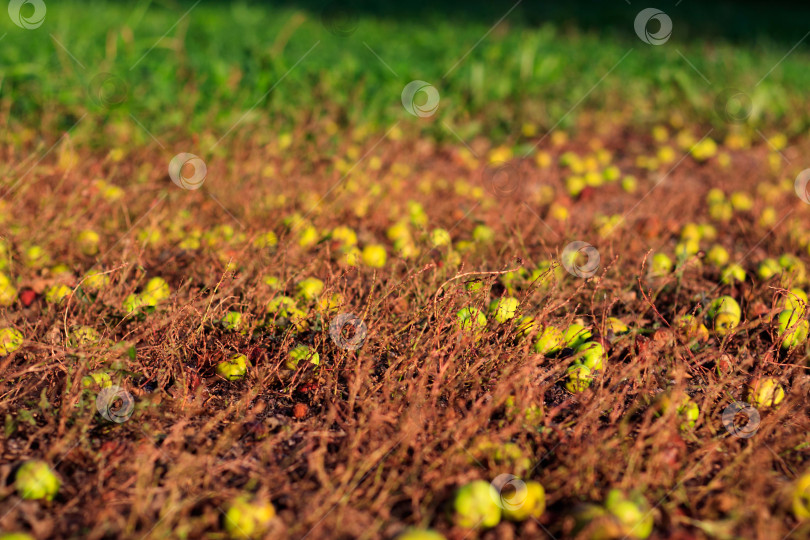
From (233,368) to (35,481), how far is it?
0.64 meters

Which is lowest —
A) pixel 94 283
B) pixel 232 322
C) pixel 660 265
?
pixel 94 283

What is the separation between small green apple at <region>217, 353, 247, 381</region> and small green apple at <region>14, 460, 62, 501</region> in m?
0.59

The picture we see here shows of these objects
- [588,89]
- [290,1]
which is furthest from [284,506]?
[290,1]

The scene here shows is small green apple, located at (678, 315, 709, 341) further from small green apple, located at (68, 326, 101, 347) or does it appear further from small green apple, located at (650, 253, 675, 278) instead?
small green apple, located at (68, 326, 101, 347)

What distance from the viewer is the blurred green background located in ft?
13.0

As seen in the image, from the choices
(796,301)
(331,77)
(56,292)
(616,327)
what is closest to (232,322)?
(56,292)

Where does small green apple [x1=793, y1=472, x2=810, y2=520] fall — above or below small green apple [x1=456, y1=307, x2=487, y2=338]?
above

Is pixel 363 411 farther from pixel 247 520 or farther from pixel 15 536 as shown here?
pixel 15 536

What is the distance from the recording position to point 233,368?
2102 millimetres

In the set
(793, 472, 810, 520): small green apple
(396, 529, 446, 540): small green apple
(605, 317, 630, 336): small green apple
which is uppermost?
(605, 317, 630, 336): small green apple

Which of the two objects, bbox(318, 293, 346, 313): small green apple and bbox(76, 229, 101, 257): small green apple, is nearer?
bbox(318, 293, 346, 313): small green apple

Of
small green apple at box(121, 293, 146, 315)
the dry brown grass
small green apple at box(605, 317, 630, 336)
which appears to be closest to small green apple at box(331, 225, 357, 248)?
the dry brown grass

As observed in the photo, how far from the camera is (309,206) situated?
3.31 m

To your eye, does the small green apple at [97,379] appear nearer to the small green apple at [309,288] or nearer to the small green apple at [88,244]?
the small green apple at [309,288]
